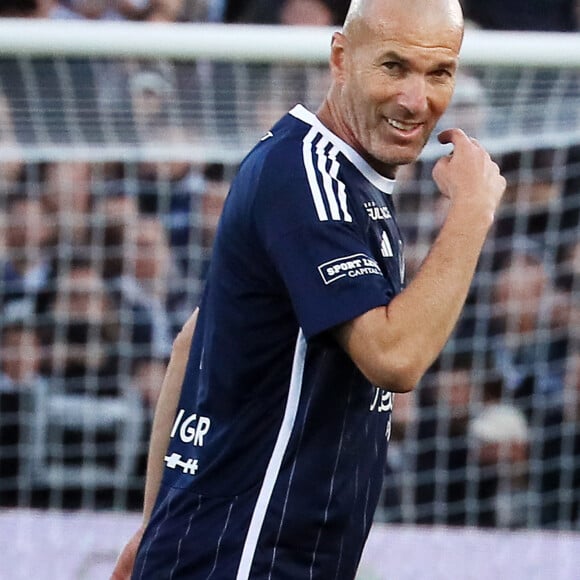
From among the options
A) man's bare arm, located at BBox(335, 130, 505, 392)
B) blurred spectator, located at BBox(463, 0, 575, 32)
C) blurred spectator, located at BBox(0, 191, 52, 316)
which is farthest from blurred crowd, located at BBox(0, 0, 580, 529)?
man's bare arm, located at BBox(335, 130, 505, 392)

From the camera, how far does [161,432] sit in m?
2.40

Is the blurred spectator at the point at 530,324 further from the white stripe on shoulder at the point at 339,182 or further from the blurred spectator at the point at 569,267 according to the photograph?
the white stripe on shoulder at the point at 339,182

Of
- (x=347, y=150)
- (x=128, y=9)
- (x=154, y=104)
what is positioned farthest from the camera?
(x=128, y=9)

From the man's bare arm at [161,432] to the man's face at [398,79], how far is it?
468mm

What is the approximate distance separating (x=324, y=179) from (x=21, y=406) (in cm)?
275

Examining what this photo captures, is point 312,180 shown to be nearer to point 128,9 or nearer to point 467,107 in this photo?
point 467,107

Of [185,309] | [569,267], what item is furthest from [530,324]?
[185,309]

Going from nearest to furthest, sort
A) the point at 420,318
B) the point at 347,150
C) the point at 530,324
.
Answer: the point at 420,318 < the point at 347,150 < the point at 530,324

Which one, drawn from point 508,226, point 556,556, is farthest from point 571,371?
point 556,556

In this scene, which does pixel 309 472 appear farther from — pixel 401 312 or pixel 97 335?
pixel 97 335

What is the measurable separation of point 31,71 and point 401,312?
2425 mm

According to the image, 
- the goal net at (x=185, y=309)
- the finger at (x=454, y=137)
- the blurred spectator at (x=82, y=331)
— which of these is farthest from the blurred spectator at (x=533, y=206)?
the finger at (x=454, y=137)

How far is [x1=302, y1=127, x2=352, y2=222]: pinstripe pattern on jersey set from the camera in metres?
2.03

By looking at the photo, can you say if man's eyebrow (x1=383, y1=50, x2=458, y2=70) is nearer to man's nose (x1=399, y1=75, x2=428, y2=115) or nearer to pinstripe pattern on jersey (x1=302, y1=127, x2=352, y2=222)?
man's nose (x1=399, y1=75, x2=428, y2=115)
